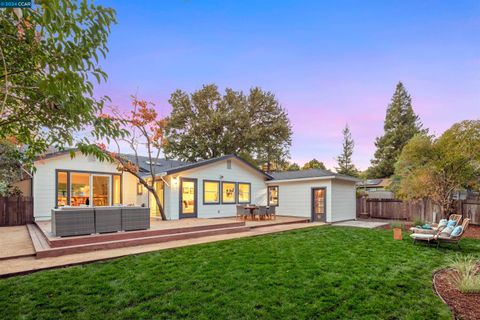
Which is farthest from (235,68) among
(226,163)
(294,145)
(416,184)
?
(294,145)

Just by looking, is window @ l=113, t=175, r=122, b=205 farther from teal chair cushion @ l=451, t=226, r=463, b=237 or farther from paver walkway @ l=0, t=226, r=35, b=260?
teal chair cushion @ l=451, t=226, r=463, b=237

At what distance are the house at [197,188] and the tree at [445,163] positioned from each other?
10.7ft

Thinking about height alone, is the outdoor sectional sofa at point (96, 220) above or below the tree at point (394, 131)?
below

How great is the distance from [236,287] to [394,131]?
110 feet

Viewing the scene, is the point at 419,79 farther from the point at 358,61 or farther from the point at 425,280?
the point at 425,280

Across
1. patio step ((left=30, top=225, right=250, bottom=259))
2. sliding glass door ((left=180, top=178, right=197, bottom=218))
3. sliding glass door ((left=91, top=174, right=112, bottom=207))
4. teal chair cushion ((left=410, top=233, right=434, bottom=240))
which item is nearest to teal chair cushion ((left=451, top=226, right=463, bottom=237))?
teal chair cushion ((left=410, top=233, right=434, bottom=240))

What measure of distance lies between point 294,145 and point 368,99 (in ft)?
47.7

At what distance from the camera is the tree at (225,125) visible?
85.4 feet

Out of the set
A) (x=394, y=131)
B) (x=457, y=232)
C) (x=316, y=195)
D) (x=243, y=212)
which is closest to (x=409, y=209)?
(x=316, y=195)

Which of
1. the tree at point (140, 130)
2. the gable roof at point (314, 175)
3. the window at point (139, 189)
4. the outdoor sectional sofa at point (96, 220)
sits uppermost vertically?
the tree at point (140, 130)

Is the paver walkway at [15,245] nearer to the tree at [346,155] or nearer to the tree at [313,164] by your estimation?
the tree at [346,155]

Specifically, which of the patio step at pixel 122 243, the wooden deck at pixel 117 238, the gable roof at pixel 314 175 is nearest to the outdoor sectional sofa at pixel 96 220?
the wooden deck at pixel 117 238

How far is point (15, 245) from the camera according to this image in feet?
22.6

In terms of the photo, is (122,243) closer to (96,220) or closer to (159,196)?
(96,220)
